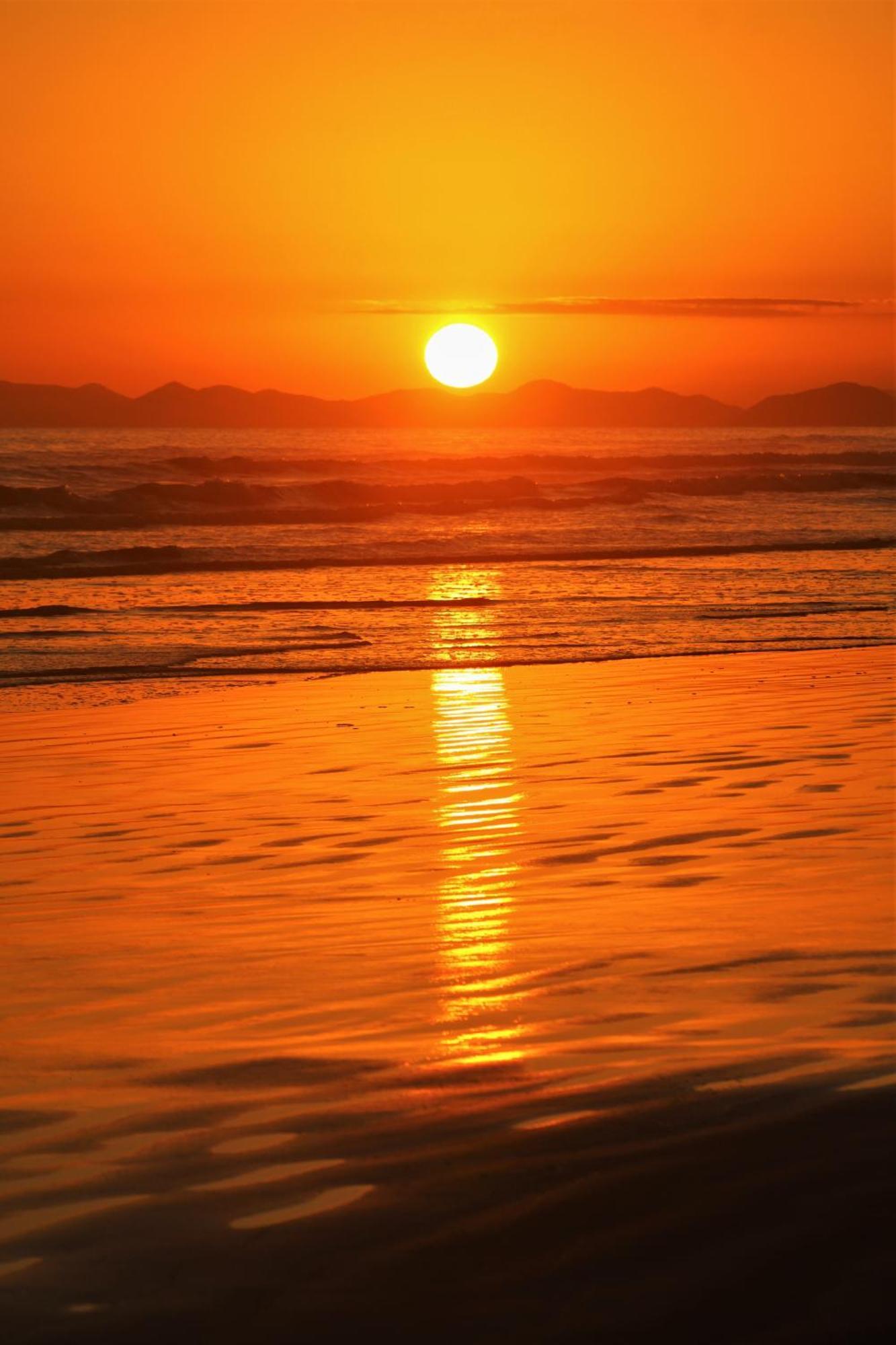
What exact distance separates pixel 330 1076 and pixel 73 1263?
106cm

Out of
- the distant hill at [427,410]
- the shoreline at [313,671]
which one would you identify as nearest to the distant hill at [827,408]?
the distant hill at [427,410]

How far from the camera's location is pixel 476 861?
6371 millimetres

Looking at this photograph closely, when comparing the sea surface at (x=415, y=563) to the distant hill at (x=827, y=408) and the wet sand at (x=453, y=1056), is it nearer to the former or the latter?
the wet sand at (x=453, y=1056)

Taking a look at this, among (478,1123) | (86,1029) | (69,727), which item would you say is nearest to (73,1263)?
(478,1123)

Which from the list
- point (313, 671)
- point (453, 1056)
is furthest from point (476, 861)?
point (313, 671)

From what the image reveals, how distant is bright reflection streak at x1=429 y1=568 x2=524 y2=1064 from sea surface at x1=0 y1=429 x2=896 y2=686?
2761 mm

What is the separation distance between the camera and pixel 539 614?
61.9 feet

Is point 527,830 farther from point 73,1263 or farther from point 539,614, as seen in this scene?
point 539,614

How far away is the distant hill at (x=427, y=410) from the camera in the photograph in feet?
455

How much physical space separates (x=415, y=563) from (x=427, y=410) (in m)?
116

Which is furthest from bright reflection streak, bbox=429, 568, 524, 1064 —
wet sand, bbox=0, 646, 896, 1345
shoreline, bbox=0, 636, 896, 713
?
shoreline, bbox=0, 636, 896, 713

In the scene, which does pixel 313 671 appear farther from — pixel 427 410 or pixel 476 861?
pixel 427 410

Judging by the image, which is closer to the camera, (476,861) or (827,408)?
(476,861)

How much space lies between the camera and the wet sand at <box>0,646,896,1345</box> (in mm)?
2814
